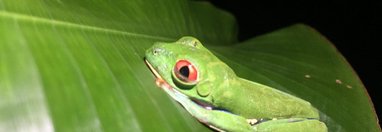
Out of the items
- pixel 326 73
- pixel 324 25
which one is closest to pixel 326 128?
pixel 326 73

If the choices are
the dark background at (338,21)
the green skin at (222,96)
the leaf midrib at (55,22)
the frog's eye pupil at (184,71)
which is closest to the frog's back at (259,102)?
the green skin at (222,96)

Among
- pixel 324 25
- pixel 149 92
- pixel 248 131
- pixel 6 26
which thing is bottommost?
pixel 324 25

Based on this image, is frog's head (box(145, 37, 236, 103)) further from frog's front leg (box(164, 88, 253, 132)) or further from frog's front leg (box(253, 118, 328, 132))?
frog's front leg (box(253, 118, 328, 132))

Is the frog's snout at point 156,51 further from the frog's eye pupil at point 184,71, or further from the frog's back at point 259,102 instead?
the frog's back at point 259,102

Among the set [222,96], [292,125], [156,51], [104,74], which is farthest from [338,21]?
[104,74]

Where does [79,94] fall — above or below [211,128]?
above

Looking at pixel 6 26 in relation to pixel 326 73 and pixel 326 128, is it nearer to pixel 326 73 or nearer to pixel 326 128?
pixel 326 128

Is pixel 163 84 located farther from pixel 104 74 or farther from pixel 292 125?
pixel 292 125
